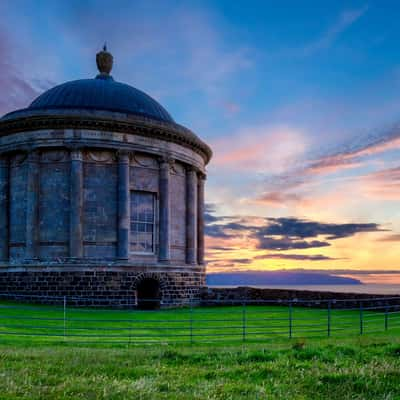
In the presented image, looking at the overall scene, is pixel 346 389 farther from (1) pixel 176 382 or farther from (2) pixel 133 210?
(2) pixel 133 210

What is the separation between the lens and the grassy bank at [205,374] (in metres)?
6.12

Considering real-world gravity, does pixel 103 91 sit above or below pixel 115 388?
above

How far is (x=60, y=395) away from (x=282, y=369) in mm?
3576

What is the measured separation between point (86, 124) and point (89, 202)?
4275 millimetres

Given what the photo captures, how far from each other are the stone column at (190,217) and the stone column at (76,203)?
7.34 metres

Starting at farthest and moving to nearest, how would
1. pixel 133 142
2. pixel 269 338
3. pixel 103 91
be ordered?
1. pixel 103 91
2. pixel 133 142
3. pixel 269 338

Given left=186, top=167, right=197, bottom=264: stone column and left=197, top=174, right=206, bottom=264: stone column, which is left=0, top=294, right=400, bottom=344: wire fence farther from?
left=197, top=174, right=206, bottom=264: stone column

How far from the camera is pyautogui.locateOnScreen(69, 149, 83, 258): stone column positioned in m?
24.9

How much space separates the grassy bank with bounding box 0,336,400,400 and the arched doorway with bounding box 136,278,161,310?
16.9m

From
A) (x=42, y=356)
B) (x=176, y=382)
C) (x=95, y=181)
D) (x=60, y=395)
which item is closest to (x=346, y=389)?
(x=176, y=382)

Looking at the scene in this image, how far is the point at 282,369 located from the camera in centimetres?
761

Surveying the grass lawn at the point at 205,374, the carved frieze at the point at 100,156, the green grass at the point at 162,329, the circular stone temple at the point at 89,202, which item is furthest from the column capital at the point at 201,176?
the grass lawn at the point at 205,374

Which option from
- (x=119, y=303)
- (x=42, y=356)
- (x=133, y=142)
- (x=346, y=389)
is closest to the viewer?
(x=346, y=389)

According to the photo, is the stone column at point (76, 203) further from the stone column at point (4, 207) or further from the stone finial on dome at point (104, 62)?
the stone finial on dome at point (104, 62)
